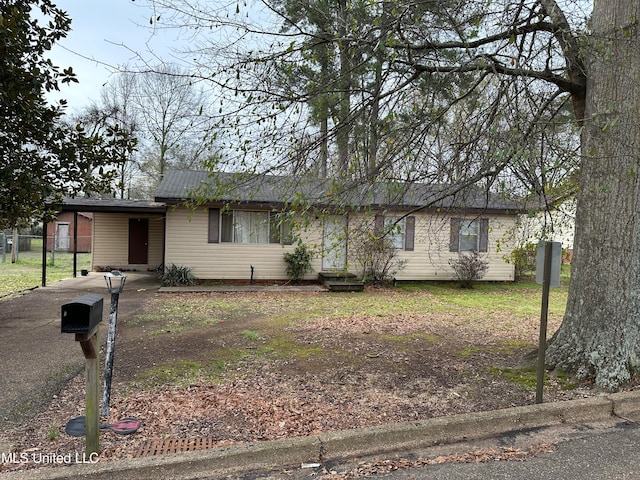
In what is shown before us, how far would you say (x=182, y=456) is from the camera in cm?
274

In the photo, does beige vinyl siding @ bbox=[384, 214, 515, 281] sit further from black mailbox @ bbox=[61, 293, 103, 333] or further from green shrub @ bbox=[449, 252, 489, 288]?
black mailbox @ bbox=[61, 293, 103, 333]

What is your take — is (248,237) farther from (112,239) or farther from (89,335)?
(89,335)

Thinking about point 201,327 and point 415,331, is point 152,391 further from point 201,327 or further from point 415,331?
point 415,331

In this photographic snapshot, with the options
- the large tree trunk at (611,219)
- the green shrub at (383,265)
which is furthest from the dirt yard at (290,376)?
the green shrub at (383,265)

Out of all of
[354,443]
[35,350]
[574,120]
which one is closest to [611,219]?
[574,120]

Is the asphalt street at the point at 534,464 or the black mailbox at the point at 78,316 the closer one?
the black mailbox at the point at 78,316

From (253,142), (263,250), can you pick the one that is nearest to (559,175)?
(253,142)

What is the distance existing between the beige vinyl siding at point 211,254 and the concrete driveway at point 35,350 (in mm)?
2083

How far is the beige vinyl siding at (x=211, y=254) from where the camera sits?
40.6 ft

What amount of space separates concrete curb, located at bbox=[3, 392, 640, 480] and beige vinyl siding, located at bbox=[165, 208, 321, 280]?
8.97 metres

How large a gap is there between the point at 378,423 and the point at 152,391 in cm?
222

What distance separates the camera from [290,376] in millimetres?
4617

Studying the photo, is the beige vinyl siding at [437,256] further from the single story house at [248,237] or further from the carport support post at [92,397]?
the carport support post at [92,397]

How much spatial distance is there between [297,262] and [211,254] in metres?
2.61
